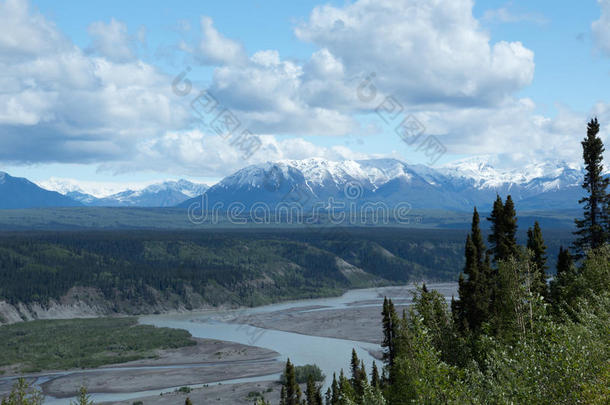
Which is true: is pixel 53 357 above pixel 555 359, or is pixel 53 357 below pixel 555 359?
below

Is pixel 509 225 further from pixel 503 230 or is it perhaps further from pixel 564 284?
pixel 564 284

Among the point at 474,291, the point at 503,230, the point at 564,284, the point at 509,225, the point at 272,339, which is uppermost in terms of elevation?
the point at 509,225

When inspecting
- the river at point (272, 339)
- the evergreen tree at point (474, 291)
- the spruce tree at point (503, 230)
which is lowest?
the river at point (272, 339)

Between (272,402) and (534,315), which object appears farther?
(272,402)

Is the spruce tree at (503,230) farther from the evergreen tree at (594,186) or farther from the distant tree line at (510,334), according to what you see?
the evergreen tree at (594,186)

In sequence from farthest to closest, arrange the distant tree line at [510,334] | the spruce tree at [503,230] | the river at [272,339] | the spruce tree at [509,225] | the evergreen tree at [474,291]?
the river at [272,339] → the spruce tree at [509,225] → the spruce tree at [503,230] → the evergreen tree at [474,291] → the distant tree line at [510,334]

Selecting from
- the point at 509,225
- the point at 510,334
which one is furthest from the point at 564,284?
the point at 510,334

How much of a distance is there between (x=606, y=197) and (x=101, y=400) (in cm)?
7570

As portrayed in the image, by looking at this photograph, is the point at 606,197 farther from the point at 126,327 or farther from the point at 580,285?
the point at 126,327

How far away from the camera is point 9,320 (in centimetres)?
15912

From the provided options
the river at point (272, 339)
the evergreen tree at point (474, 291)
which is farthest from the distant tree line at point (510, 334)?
the river at point (272, 339)

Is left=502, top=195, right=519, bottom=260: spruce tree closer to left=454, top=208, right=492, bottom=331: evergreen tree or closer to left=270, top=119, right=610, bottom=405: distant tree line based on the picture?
left=270, top=119, right=610, bottom=405: distant tree line

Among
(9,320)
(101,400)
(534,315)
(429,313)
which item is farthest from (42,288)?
(534,315)

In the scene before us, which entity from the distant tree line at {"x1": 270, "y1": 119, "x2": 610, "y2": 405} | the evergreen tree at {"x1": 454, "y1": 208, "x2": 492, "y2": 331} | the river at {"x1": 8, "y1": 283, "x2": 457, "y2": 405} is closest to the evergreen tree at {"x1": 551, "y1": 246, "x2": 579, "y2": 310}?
the distant tree line at {"x1": 270, "y1": 119, "x2": 610, "y2": 405}
